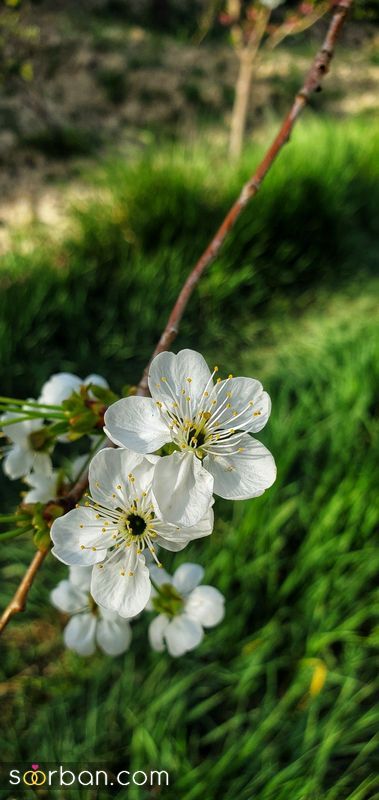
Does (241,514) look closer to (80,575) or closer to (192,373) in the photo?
(80,575)

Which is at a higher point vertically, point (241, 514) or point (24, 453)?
point (24, 453)

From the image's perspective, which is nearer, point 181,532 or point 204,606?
point 181,532

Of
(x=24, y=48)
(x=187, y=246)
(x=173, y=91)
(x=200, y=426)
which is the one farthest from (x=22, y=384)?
(x=173, y=91)

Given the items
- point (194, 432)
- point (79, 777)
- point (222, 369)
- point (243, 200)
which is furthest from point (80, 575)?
point (222, 369)

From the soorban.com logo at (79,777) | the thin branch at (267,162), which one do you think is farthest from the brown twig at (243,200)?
the soorban.com logo at (79,777)

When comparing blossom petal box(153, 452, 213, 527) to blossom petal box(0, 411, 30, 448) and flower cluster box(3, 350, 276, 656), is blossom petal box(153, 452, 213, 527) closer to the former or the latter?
flower cluster box(3, 350, 276, 656)

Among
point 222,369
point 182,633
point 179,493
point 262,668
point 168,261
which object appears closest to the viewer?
point 179,493
